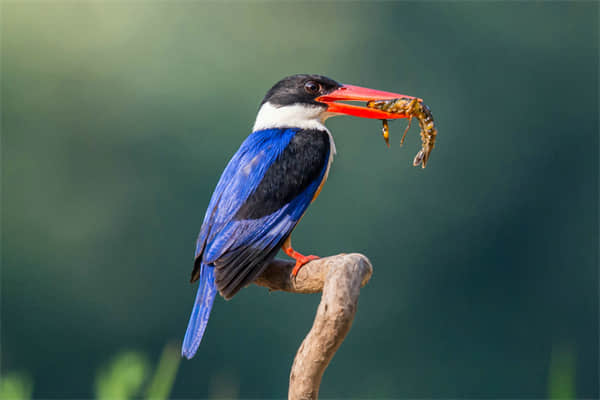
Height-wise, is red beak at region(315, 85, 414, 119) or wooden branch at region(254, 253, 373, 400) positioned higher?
red beak at region(315, 85, 414, 119)

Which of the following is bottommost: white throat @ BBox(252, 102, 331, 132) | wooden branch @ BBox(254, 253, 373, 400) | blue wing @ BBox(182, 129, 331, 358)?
wooden branch @ BBox(254, 253, 373, 400)

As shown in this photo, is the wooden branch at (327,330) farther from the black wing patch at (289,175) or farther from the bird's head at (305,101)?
the bird's head at (305,101)

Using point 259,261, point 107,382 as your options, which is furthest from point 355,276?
point 107,382

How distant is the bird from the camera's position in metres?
1.62

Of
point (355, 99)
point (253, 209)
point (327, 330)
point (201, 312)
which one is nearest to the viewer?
point (327, 330)

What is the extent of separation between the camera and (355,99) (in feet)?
6.32

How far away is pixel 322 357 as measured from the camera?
138 centimetres

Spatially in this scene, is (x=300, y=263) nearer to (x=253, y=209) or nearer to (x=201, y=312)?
(x=253, y=209)

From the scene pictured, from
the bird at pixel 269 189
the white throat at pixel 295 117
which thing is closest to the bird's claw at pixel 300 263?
the bird at pixel 269 189

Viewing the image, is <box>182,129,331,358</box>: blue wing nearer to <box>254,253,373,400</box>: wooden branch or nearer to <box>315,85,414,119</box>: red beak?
<box>315,85,414,119</box>: red beak

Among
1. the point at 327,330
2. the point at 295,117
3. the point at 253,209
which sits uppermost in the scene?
the point at 295,117

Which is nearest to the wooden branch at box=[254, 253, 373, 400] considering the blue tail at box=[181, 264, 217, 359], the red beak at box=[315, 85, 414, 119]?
the blue tail at box=[181, 264, 217, 359]

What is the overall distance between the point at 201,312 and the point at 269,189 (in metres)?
0.39

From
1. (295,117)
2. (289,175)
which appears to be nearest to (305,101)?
(295,117)
